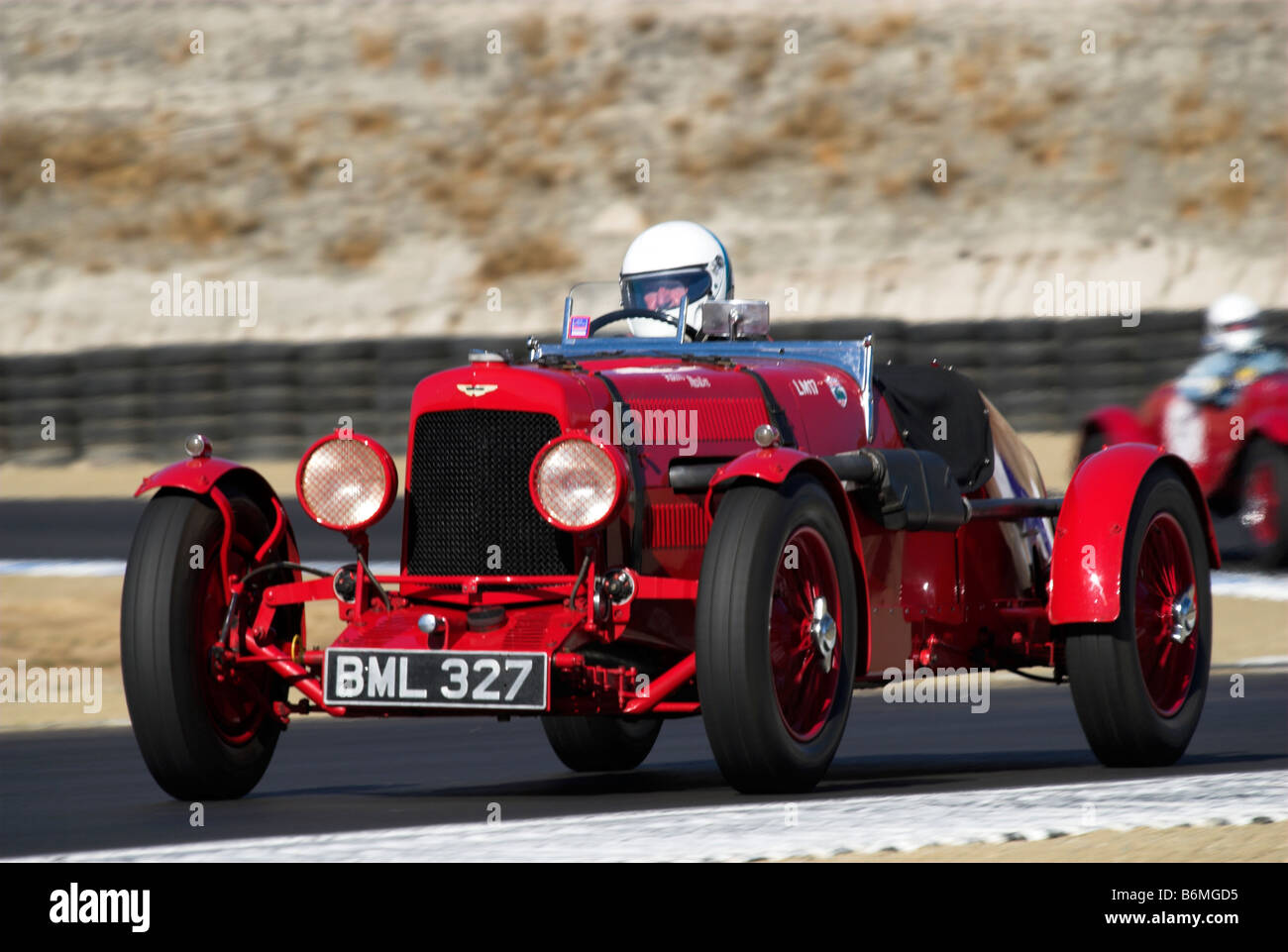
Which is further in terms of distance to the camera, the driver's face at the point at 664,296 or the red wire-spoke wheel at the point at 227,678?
the driver's face at the point at 664,296

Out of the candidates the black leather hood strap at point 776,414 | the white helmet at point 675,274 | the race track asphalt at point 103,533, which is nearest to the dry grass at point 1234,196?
the race track asphalt at point 103,533

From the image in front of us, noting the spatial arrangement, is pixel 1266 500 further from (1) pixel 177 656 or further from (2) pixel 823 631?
(1) pixel 177 656

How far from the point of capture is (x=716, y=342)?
26.3 ft

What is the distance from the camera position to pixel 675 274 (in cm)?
841

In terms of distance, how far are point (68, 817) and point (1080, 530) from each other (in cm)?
330

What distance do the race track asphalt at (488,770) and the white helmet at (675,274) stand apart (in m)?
1.67

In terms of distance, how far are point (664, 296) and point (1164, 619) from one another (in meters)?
2.12

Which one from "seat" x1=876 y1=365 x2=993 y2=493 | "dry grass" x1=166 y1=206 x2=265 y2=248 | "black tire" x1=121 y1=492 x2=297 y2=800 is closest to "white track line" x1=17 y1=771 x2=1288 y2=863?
"black tire" x1=121 y1=492 x2=297 y2=800

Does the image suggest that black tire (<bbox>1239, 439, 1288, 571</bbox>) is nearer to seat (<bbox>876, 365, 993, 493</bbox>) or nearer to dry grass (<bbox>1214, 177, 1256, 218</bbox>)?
seat (<bbox>876, 365, 993, 493</bbox>)

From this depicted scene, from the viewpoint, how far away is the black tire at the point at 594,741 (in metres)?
8.19

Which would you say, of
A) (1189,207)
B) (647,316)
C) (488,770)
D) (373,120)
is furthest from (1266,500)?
(373,120)

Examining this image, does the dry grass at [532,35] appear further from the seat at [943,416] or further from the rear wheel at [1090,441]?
the seat at [943,416]

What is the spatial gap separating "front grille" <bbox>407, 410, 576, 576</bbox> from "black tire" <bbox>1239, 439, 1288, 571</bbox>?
896 cm

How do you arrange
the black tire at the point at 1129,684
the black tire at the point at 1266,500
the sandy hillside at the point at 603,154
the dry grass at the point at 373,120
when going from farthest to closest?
1. the dry grass at the point at 373,120
2. the sandy hillside at the point at 603,154
3. the black tire at the point at 1266,500
4. the black tire at the point at 1129,684
